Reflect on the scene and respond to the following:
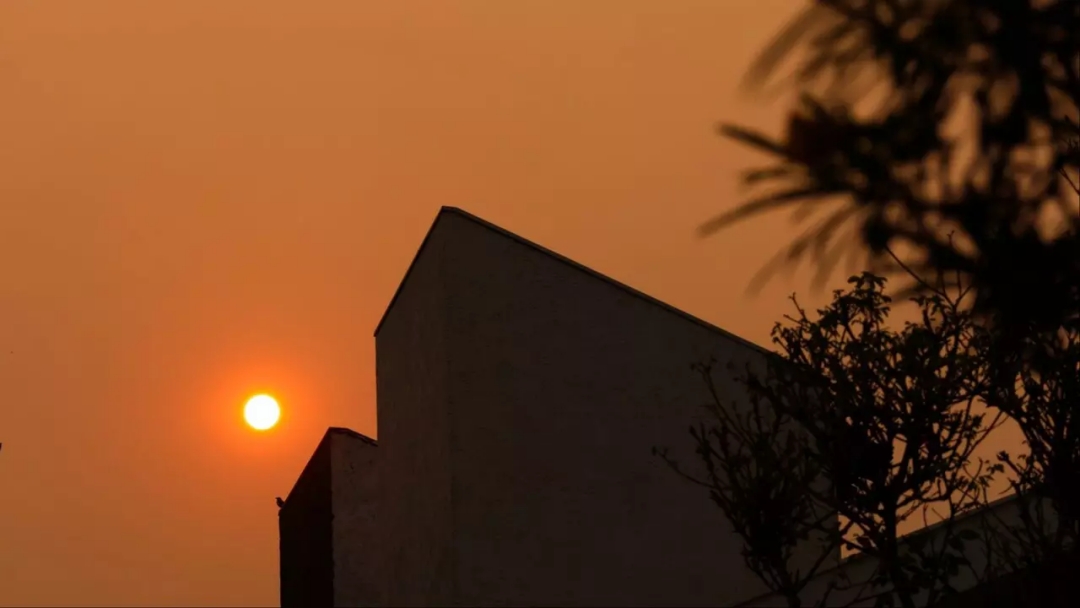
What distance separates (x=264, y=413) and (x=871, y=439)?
16377 millimetres

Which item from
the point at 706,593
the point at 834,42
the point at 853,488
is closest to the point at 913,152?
the point at 834,42

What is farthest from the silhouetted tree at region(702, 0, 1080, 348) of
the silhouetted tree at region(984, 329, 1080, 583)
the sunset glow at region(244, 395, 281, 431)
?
the sunset glow at region(244, 395, 281, 431)

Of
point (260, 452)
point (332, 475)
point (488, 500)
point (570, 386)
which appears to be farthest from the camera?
point (260, 452)

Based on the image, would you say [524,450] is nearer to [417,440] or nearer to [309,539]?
[417,440]

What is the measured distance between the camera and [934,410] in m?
11.7

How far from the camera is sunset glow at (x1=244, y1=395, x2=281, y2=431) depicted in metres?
26.1

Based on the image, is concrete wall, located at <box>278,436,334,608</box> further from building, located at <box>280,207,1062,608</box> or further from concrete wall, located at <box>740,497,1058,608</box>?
concrete wall, located at <box>740,497,1058,608</box>

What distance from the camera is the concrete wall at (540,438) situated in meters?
15.5

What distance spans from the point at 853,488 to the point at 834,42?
15.2 ft

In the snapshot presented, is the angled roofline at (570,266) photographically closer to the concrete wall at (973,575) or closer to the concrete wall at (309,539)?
the concrete wall at (309,539)

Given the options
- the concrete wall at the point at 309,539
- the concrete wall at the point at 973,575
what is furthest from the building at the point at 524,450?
the concrete wall at the point at 973,575

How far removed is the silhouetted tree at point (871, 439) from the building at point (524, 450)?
406 cm

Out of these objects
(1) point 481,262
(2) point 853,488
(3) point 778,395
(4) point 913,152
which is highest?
(1) point 481,262

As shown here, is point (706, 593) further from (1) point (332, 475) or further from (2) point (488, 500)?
(1) point (332, 475)
